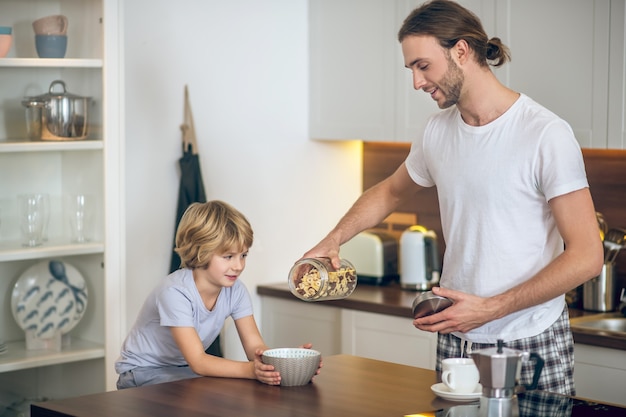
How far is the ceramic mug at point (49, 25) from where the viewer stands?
10.7ft

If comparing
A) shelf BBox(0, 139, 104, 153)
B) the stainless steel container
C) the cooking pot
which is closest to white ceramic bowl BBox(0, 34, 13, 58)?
the cooking pot

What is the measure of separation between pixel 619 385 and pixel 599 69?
1042mm

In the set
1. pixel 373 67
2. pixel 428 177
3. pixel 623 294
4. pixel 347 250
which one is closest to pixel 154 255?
pixel 347 250

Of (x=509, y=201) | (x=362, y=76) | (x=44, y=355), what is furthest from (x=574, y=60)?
(x=44, y=355)

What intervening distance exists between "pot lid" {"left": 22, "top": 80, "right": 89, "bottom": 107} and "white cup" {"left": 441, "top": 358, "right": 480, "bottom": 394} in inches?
69.6

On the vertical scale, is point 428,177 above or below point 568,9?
below

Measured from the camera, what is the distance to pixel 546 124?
236 centimetres

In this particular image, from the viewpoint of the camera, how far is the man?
7.50 feet

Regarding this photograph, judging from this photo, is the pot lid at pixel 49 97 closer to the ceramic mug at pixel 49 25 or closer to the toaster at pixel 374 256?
the ceramic mug at pixel 49 25

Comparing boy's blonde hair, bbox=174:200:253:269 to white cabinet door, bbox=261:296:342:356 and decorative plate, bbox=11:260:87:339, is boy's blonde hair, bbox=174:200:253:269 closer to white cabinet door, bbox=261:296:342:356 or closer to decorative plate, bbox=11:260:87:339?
decorative plate, bbox=11:260:87:339

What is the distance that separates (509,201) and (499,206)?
3 centimetres

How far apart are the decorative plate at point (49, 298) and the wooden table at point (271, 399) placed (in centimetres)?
113

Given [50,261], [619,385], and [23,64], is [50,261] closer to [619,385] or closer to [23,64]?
[23,64]

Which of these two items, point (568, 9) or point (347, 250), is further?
point (347, 250)
